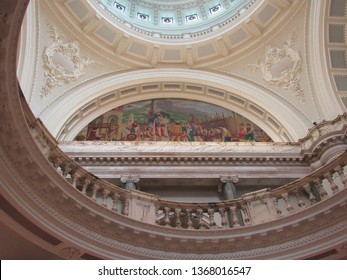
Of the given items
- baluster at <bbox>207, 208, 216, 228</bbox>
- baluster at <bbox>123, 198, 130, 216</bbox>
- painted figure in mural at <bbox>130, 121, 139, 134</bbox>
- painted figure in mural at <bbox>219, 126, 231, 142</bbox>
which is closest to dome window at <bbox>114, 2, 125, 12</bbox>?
painted figure in mural at <bbox>130, 121, 139, 134</bbox>

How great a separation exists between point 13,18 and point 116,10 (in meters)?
13.4

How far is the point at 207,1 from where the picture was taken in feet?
62.2

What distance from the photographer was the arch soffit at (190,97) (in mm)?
14648

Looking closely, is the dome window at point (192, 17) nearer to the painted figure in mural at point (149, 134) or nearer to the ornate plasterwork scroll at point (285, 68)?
the ornate plasterwork scroll at point (285, 68)

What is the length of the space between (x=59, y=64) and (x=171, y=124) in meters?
5.46

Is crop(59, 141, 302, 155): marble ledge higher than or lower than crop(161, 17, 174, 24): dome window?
lower

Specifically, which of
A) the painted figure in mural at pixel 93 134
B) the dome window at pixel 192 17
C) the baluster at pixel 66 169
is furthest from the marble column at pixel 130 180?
the dome window at pixel 192 17

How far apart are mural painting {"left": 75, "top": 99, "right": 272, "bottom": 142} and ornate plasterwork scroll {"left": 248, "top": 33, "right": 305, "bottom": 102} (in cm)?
222

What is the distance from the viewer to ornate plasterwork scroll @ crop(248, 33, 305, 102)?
1555 cm

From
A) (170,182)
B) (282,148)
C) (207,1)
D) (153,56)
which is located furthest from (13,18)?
(207,1)

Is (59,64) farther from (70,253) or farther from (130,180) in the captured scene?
(70,253)

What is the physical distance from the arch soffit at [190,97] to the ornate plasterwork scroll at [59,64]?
633 millimetres

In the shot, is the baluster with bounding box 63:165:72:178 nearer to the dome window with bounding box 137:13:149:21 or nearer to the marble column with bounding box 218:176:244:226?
the marble column with bounding box 218:176:244:226

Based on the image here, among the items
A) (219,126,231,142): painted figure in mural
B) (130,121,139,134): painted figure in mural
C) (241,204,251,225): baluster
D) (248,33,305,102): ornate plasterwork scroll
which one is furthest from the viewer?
(248,33,305,102): ornate plasterwork scroll
